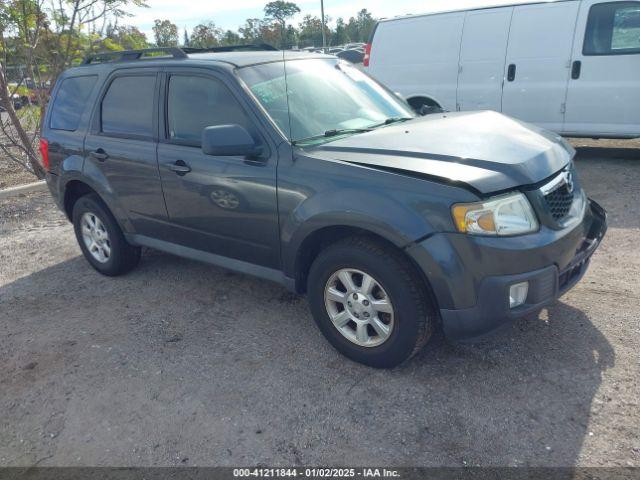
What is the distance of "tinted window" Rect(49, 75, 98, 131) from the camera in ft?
15.2

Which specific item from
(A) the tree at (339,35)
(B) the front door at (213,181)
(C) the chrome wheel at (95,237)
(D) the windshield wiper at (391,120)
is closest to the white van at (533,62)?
(D) the windshield wiper at (391,120)

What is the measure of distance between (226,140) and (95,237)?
7.74 ft

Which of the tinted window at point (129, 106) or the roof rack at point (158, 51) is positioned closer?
the tinted window at point (129, 106)

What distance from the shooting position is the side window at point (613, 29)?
6.89m

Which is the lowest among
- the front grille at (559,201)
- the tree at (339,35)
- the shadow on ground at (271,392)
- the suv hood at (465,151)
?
the shadow on ground at (271,392)

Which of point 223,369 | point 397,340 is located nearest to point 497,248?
point 397,340

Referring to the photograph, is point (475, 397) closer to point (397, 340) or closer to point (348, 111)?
point (397, 340)

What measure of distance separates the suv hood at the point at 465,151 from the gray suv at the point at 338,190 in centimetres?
1

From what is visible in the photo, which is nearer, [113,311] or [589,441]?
[589,441]

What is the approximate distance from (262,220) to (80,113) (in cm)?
230

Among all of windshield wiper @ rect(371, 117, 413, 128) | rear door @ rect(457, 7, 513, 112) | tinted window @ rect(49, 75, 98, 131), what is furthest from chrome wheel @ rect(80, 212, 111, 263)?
rear door @ rect(457, 7, 513, 112)

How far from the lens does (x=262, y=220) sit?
3432 mm

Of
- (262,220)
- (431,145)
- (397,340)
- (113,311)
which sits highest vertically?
(431,145)

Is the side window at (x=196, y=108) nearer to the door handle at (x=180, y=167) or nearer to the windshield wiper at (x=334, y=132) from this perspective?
the door handle at (x=180, y=167)
